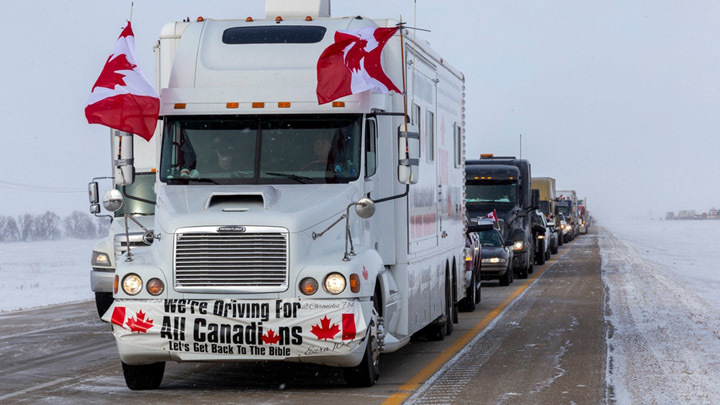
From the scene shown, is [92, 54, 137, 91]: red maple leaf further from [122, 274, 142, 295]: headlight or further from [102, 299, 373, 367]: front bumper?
[102, 299, 373, 367]: front bumper

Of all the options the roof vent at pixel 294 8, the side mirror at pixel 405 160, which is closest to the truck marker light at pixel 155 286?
the side mirror at pixel 405 160

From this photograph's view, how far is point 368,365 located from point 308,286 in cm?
114

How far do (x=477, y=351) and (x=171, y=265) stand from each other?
5.07m

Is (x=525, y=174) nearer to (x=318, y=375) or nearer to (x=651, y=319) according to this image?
(x=651, y=319)

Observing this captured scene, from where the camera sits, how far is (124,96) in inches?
442

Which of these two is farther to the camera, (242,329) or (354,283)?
(354,283)

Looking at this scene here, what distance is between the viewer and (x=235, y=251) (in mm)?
9727

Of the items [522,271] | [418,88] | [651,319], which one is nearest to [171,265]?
[418,88]

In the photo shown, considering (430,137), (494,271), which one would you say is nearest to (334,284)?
(430,137)

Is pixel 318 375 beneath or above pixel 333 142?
beneath

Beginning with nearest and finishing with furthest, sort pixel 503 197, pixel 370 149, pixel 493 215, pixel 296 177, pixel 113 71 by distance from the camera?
1. pixel 296 177
2. pixel 370 149
3. pixel 113 71
4. pixel 493 215
5. pixel 503 197

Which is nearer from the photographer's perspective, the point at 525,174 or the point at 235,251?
the point at 235,251

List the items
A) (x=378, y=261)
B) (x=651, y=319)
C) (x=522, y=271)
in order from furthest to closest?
(x=522, y=271) → (x=651, y=319) → (x=378, y=261)

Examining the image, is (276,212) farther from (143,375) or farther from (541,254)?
(541,254)
